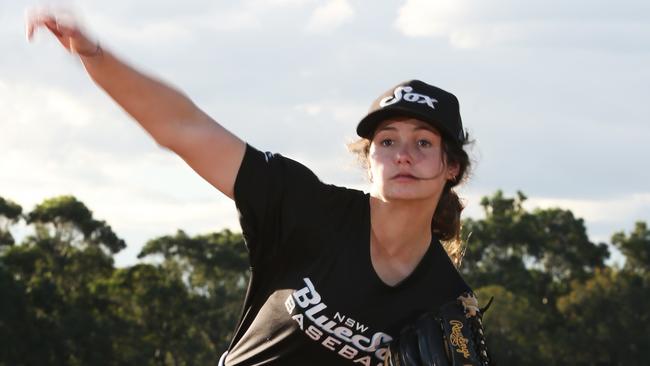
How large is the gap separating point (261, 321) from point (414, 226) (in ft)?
2.97

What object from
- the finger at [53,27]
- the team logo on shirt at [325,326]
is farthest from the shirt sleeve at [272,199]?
the finger at [53,27]

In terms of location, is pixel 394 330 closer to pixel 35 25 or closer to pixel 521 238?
pixel 35 25

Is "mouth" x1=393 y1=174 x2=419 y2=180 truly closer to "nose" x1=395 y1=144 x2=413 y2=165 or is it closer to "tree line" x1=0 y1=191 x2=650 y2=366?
"nose" x1=395 y1=144 x2=413 y2=165

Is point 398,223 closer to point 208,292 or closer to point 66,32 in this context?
point 66,32

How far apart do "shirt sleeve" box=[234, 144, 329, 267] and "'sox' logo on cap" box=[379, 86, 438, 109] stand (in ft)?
1.64

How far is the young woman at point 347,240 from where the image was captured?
226 inches

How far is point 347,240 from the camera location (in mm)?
5965

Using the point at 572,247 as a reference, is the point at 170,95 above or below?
below

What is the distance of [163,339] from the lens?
61.2m

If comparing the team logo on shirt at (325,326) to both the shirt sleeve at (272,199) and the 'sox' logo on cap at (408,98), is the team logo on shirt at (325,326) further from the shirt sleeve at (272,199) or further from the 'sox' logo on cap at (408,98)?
the 'sox' logo on cap at (408,98)

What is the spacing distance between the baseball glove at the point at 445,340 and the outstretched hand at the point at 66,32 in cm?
205

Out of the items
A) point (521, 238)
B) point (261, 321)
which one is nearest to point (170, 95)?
point (261, 321)

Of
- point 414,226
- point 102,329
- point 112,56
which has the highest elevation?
point 102,329

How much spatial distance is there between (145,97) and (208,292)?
65.0 m
